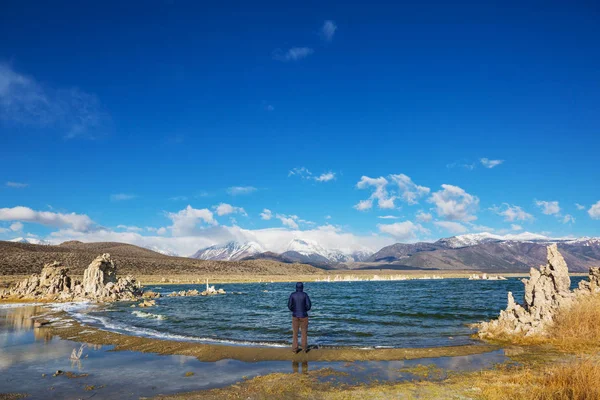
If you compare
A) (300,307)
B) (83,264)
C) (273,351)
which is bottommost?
(273,351)

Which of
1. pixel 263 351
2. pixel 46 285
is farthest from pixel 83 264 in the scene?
pixel 263 351

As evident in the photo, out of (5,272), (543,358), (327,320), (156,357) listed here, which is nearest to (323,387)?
(156,357)

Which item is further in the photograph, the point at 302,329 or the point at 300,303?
the point at 300,303

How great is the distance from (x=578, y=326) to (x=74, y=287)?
5497cm

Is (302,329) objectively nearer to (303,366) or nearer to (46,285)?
(303,366)

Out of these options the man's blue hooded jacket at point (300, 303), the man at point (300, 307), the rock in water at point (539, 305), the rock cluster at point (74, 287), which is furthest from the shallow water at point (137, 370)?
the rock cluster at point (74, 287)

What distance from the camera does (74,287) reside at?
5072 cm

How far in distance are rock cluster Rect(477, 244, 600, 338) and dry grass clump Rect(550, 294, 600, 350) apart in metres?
0.50

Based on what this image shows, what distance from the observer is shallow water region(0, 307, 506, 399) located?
10.6 meters

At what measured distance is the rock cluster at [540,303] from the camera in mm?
18062

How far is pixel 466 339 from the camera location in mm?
18594

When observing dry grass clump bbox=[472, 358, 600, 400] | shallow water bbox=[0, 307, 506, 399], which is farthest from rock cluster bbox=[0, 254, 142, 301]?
dry grass clump bbox=[472, 358, 600, 400]

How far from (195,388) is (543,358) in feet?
40.0

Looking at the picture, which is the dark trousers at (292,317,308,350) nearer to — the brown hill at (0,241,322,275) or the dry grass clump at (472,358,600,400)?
the dry grass clump at (472,358,600,400)
